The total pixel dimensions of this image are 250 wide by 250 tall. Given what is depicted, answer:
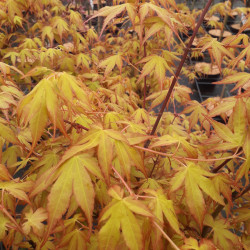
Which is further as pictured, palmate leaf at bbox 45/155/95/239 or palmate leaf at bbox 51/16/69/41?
palmate leaf at bbox 51/16/69/41

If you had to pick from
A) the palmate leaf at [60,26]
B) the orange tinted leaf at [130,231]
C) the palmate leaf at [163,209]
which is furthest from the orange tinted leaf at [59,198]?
the palmate leaf at [60,26]

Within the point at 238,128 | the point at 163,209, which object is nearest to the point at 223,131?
the point at 238,128

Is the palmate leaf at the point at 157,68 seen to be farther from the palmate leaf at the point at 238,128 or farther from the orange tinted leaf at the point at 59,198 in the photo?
the orange tinted leaf at the point at 59,198

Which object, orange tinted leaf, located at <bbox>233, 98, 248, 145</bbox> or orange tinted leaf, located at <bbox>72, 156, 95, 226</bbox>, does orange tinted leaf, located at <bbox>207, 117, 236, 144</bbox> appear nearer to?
orange tinted leaf, located at <bbox>233, 98, 248, 145</bbox>

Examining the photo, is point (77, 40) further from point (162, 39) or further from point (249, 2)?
point (249, 2)

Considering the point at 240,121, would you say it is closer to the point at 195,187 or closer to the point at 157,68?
the point at 195,187

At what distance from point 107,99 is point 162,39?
1.70 meters

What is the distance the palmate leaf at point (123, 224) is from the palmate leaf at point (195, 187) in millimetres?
197

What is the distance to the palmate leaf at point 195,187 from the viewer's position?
0.71m

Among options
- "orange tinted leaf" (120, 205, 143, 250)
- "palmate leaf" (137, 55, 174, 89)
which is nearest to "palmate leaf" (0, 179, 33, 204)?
"orange tinted leaf" (120, 205, 143, 250)

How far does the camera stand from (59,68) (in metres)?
1.94

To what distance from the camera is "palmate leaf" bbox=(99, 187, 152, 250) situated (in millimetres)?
548

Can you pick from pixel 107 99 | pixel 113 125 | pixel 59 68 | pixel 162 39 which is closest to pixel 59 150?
pixel 113 125

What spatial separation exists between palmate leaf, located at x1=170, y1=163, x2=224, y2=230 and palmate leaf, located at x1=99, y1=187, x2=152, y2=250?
197 millimetres
